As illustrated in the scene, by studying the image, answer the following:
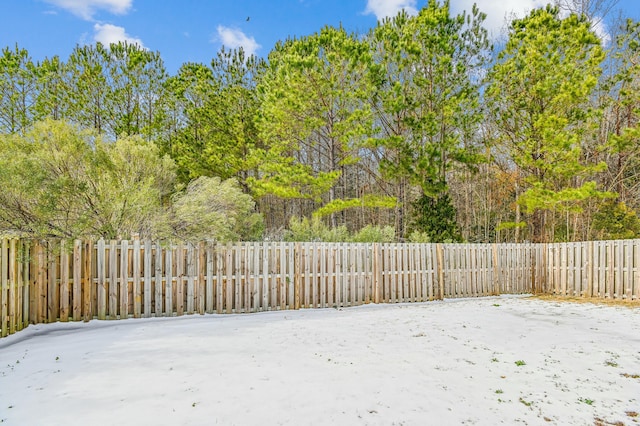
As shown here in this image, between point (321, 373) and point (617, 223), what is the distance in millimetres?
16830

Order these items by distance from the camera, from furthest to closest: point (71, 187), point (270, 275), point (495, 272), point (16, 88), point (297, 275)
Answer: point (16, 88)
point (495, 272)
point (297, 275)
point (270, 275)
point (71, 187)

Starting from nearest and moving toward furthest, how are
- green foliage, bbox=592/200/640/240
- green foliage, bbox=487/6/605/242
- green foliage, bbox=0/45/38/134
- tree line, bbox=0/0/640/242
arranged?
1. green foliage, bbox=487/6/605/242
2. tree line, bbox=0/0/640/242
3. green foliage, bbox=592/200/640/240
4. green foliage, bbox=0/45/38/134

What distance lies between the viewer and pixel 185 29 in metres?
12.9

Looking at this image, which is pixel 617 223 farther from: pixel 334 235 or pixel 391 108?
pixel 334 235

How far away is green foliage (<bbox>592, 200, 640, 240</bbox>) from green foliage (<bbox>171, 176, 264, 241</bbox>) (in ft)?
48.3

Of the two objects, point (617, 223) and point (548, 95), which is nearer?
point (617, 223)

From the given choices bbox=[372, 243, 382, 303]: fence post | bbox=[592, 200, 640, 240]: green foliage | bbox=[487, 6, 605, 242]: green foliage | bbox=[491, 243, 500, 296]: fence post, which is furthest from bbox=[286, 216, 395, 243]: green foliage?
bbox=[592, 200, 640, 240]: green foliage

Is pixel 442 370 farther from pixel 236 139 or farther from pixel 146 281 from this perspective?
pixel 236 139

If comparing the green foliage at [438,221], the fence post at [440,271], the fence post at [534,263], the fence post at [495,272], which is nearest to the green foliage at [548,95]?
the green foliage at [438,221]

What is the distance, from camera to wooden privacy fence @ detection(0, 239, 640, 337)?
6715 millimetres

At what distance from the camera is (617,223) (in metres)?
15.9

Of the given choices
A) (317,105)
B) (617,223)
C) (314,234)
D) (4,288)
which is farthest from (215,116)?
(617,223)

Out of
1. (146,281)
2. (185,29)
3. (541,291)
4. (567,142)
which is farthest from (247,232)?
(567,142)

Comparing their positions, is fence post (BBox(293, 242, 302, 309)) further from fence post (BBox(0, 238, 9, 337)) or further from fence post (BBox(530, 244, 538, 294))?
fence post (BBox(530, 244, 538, 294))
